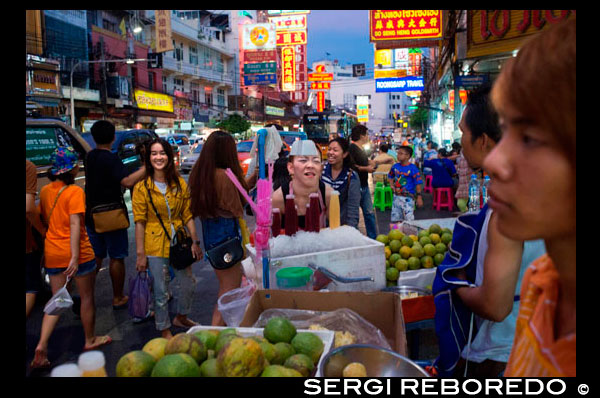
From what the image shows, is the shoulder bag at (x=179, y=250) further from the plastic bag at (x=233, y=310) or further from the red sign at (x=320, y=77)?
the red sign at (x=320, y=77)

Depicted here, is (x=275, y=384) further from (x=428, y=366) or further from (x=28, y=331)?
(x=28, y=331)

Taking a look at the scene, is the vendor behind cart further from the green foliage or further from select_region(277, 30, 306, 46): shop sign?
select_region(277, 30, 306, 46): shop sign

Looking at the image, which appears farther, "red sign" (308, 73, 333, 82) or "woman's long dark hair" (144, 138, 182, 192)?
"red sign" (308, 73, 333, 82)

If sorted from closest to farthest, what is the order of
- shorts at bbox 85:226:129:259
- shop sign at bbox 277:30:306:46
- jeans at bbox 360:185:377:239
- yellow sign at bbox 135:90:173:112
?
1. shorts at bbox 85:226:129:259
2. jeans at bbox 360:185:377:239
3. yellow sign at bbox 135:90:173:112
4. shop sign at bbox 277:30:306:46

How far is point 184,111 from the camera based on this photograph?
44.6m

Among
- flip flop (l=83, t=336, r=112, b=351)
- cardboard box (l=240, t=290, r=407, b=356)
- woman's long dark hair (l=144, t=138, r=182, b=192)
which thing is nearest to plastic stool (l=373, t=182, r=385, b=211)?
woman's long dark hair (l=144, t=138, r=182, b=192)

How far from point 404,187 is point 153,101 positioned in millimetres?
33063

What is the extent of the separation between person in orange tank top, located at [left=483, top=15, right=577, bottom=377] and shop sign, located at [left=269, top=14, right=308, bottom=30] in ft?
146

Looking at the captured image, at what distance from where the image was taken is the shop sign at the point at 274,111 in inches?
2571

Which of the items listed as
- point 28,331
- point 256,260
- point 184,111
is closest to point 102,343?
point 28,331

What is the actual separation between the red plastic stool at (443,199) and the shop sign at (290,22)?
34669 millimetres

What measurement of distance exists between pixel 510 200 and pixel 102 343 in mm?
4586

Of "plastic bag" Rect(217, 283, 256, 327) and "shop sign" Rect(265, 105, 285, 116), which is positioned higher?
"shop sign" Rect(265, 105, 285, 116)

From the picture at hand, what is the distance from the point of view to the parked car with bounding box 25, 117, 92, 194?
683 cm
